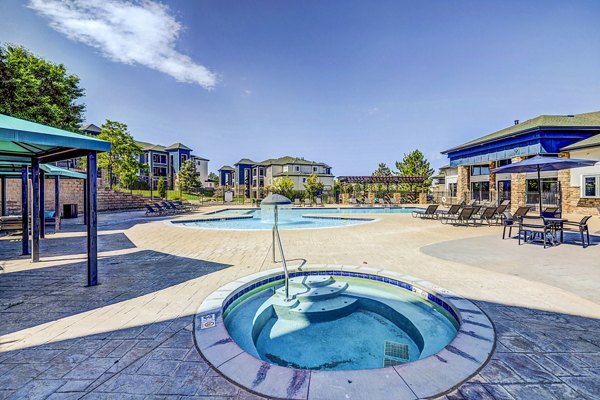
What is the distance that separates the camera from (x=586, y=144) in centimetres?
1602

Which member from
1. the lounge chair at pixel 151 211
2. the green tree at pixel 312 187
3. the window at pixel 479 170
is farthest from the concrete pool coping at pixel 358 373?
the window at pixel 479 170

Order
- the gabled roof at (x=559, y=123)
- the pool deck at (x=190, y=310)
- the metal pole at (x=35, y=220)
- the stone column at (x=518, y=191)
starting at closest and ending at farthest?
the pool deck at (x=190, y=310), the metal pole at (x=35, y=220), the gabled roof at (x=559, y=123), the stone column at (x=518, y=191)

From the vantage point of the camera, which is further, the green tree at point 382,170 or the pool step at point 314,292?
the green tree at point 382,170

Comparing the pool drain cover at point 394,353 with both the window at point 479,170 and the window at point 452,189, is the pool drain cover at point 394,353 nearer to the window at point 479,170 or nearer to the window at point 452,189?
the window at point 479,170

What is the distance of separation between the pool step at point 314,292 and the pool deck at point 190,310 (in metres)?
0.99

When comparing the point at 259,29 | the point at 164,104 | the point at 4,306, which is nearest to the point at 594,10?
the point at 259,29

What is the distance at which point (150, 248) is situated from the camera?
7.16 meters

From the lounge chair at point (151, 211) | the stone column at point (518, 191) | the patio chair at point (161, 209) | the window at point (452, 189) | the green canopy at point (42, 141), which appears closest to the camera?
the green canopy at point (42, 141)

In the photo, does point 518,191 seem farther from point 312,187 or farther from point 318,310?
point 318,310

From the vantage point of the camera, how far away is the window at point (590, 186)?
51.6ft

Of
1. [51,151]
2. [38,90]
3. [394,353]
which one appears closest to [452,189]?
[394,353]

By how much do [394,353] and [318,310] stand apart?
1.15 metres

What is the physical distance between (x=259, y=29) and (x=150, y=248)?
37.2 feet

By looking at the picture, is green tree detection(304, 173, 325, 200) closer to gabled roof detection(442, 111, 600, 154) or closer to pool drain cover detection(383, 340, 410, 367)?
gabled roof detection(442, 111, 600, 154)
